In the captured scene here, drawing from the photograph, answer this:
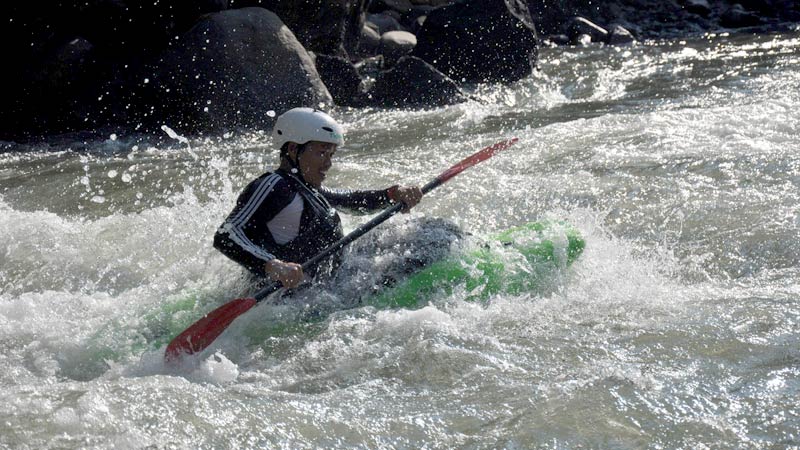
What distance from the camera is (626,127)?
925 cm

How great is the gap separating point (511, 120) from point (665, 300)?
5872 mm

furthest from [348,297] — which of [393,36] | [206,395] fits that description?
[393,36]

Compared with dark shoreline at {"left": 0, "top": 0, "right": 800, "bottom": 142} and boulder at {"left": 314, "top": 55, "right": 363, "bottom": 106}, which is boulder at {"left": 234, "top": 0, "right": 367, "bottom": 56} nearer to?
dark shoreline at {"left": 0, "top": 0, "right": 800, "bottom": 142}

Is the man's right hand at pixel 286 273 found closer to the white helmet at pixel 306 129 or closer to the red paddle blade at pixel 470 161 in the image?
the white helmet at pixel 306 129

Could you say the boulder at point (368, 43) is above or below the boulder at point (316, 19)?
below

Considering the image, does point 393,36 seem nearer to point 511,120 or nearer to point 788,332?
point 511,120

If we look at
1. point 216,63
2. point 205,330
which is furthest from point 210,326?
point 216,63

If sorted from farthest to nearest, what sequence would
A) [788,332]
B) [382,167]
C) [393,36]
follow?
[393,36] < [382,167] < [788,332]

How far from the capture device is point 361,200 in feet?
17.9

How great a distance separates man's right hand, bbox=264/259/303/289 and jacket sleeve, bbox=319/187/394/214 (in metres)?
0.99

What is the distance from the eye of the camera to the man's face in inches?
193

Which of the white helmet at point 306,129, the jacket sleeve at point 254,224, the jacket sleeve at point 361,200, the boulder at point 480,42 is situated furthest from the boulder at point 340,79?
the jacket sleeve at point 254,224

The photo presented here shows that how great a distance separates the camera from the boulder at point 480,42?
527 inches

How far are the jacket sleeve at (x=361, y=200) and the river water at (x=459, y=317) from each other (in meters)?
0.21
